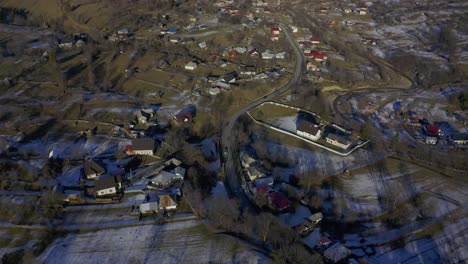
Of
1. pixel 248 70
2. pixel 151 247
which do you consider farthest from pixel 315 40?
pixel 151 247

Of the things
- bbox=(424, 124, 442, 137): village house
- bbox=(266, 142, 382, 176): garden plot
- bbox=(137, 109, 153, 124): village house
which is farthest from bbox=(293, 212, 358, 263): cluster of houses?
bbox=(137, 109, 153, 124): village house

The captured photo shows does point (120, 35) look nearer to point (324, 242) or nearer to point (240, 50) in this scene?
point (240, 50)

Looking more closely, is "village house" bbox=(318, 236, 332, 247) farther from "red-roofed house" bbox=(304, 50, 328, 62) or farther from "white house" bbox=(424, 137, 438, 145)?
"red-roofed house" bbox=(304, 50, 328, 62)

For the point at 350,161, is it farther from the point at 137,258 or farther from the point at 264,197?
the point at 137,258

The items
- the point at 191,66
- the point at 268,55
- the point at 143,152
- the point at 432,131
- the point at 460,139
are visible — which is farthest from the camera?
the point at 268,55

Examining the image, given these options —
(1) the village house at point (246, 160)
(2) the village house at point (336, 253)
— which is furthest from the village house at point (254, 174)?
(2) the village house at point (336, 253)

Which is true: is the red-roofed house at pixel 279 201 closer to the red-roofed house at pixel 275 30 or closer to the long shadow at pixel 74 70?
the long shadow at pixel 74 70

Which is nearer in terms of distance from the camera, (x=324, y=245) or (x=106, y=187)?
(x=324, y=245)
